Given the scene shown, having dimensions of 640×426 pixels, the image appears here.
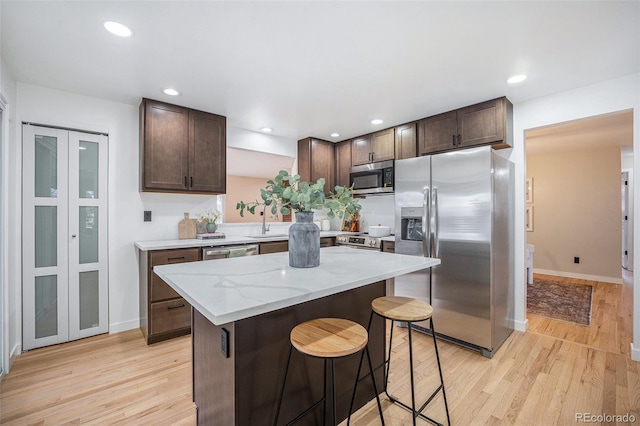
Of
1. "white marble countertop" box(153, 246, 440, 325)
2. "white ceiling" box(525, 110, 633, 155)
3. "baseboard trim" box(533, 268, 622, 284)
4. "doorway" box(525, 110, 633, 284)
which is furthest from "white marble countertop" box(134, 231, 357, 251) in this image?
"baseboard trim" box(533, 268, 622, 284)

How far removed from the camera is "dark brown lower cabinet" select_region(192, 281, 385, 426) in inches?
48.4

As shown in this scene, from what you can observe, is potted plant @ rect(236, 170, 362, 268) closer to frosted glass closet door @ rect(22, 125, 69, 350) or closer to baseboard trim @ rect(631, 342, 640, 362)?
frosted glass closet door @ rect(22, 125, 69, 350)

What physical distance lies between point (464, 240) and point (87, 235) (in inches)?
145

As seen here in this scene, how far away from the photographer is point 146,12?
5.41 ft

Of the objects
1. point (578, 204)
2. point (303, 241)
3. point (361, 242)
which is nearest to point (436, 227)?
point (361, 242)

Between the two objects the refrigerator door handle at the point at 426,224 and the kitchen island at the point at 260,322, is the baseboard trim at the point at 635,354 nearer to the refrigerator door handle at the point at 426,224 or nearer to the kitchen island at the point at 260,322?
the refrigerator door handle at the point at 426,224

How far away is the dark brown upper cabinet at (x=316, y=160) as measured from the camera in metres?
4.30

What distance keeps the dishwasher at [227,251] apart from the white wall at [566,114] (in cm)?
286

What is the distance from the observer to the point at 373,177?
392 cm

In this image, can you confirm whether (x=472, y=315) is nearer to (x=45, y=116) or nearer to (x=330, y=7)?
(x=330, y=7)

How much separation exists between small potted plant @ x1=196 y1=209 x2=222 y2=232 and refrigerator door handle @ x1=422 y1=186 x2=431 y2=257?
7.74ft

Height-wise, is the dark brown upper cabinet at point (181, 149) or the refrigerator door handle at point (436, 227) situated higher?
the dark brown upper cabinet at point (181, 149)

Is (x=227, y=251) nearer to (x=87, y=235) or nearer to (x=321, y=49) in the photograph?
(x=87, y=235)

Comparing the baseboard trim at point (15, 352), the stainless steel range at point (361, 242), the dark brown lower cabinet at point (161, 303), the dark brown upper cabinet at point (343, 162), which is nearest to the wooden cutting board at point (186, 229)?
the dark brown lower cabinet at point (161, 303)
